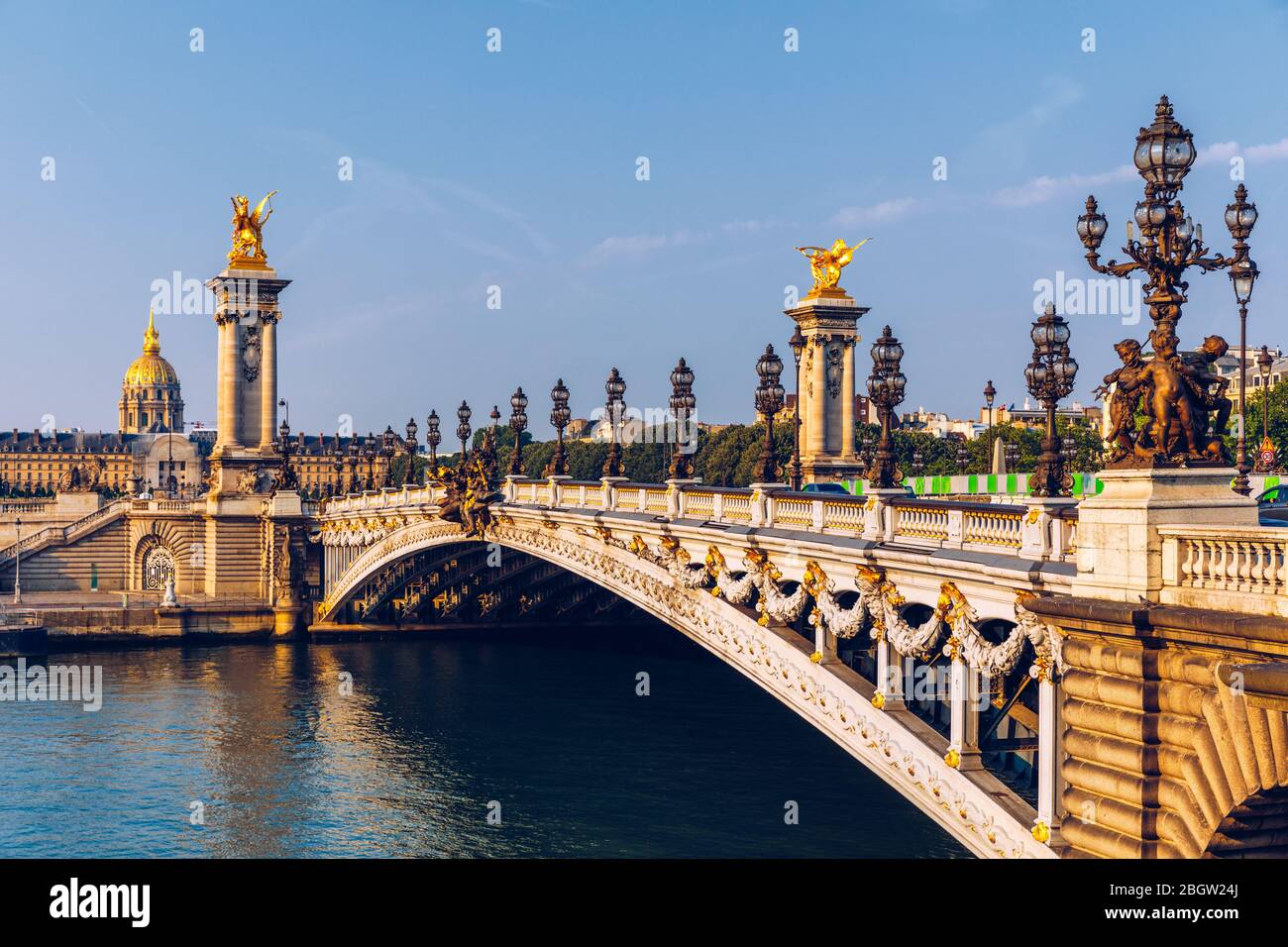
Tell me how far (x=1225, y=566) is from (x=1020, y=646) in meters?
3.76

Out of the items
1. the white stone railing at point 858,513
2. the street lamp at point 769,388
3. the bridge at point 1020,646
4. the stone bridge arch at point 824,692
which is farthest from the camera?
the street lamp at point 769,388

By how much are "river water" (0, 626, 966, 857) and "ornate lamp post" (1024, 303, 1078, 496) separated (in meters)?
8.98

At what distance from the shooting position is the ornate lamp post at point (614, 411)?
33.8 meters

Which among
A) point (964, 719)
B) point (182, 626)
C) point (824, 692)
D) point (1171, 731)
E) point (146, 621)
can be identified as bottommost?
point (182, 626)

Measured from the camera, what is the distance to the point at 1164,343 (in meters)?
13.2

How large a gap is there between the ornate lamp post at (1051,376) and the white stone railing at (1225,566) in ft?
21.4

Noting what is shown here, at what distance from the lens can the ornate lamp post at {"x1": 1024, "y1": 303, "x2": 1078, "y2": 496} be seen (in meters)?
19.5

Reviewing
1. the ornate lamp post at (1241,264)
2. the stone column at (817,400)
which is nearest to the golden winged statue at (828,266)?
the stone column at (817,400)

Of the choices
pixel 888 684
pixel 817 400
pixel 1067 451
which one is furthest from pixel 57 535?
pixel 888 684

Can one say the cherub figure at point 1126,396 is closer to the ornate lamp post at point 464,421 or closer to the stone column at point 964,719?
the stone column at point 964,719

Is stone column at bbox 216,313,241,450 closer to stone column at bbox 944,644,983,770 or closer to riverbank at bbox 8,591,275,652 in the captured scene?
riverbank at bbox 8,591,275,652

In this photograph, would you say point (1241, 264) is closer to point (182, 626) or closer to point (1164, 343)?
point (1164, 343)

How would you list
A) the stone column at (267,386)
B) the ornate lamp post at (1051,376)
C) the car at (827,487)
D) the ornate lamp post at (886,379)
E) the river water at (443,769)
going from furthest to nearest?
1. the stone column at (267,386)
2. the car at (827,487)
3. the river water at (443,769)
4. the ornate lamp post at (886,379)
5. the ornate lamp post at (1051,376)
